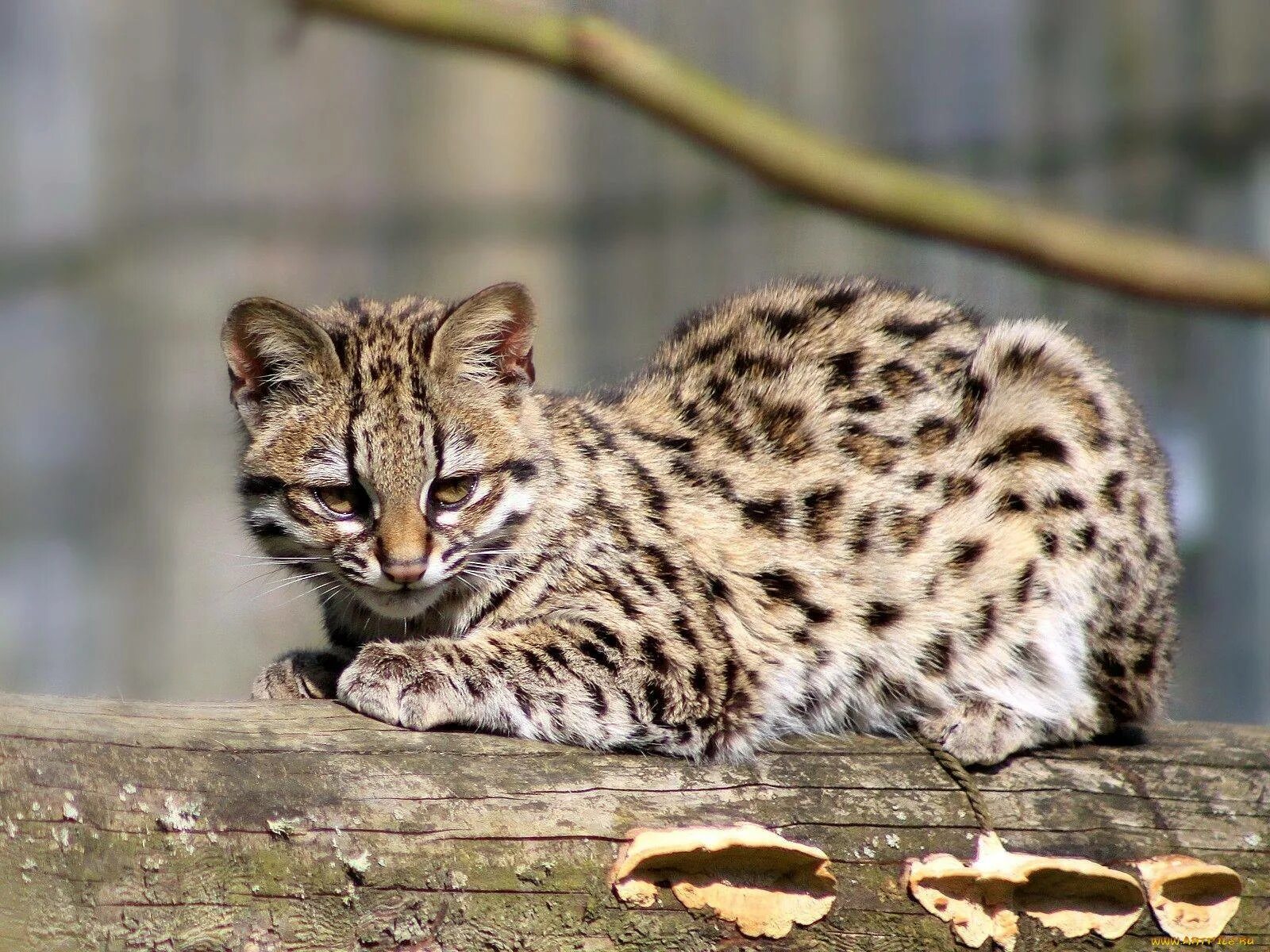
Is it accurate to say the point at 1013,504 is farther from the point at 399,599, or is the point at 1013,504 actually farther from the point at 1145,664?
the point at 399,599

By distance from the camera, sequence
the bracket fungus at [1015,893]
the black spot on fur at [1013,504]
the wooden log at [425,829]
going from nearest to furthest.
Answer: the wooden log at [425,829] < the bracket fungus at [1015,893] < the black spot on fur at [1013,504]

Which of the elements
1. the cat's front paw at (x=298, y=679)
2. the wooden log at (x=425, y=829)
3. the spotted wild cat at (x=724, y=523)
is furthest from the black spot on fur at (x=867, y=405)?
the cat's front paw at (x=298, y=679)

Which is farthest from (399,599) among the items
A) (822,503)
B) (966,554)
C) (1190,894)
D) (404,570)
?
(1190,894)

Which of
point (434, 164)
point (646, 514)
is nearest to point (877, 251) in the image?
point (434, 164)

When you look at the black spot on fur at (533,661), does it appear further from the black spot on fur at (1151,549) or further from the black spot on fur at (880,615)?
the black spot on fur at (1151,549)

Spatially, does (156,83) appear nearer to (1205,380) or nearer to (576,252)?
(576,252)

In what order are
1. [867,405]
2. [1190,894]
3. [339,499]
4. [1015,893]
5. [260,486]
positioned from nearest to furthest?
[1015,893] < [1190,894] < [339,499] < [260,486] < [867,405]

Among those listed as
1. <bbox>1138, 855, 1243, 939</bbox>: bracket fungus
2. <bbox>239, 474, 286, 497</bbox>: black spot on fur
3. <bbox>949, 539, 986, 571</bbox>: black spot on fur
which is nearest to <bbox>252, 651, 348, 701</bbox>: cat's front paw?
<bbox>239, 474, 286, 497</bbox>: black spot on fur
